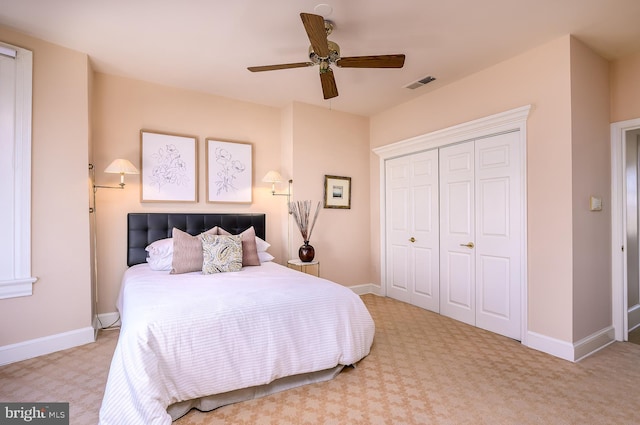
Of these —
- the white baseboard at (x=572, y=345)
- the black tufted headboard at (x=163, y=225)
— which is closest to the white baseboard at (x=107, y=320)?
the black tufted headboard at (x=163, y=225)

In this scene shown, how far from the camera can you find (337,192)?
185 inches

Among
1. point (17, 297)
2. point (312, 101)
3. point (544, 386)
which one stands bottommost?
point (544, 386)

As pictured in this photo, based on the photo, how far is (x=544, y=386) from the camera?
2.30 meters

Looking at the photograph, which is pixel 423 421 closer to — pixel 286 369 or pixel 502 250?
pixel 286 369

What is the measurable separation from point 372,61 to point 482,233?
2.17m

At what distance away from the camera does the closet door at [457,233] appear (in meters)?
3.60

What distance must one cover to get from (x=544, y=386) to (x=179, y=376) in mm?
2450

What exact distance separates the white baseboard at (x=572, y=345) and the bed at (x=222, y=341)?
1.56m

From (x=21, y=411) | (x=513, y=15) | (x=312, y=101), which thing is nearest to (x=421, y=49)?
(x=513, y=15)

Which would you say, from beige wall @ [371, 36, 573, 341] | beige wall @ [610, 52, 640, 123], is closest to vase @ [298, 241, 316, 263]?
beige wall @ [371, 36, 573, 341]

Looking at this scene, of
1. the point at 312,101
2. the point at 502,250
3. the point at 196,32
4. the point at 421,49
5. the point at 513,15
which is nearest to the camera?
the point at 513,15

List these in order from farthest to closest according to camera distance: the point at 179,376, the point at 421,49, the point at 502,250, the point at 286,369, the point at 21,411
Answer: the point at 502,250
the point at 421,49
the point at 286,369
the point at 21,411
the point at 179,376

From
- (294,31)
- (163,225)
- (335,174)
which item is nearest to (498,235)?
(335,174)

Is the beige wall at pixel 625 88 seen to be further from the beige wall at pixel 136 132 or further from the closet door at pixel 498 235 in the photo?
the beige wall at pixel 136 132
